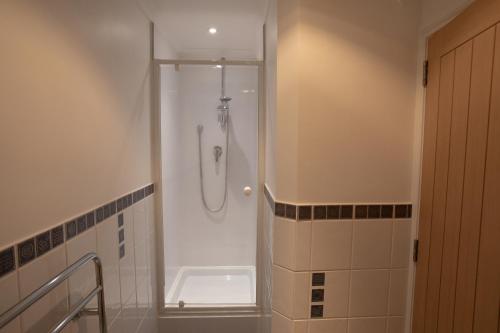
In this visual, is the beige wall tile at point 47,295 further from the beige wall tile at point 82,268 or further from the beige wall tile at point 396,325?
the beige wall tile at point 396,325

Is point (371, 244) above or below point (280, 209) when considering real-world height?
below

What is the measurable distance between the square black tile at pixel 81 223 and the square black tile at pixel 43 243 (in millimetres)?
142

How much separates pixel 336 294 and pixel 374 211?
373 millimetres

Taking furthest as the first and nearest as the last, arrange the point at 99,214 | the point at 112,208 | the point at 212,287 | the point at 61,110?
the point at 212,287 < the point at 112,208 < the point at 99,214 < the point at 61,110

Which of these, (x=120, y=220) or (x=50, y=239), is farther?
(x=120, y=220)

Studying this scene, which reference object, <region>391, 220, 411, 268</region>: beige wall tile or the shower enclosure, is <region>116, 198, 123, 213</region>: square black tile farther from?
<region>391, 220, 411, 268</region>: beige wall tile

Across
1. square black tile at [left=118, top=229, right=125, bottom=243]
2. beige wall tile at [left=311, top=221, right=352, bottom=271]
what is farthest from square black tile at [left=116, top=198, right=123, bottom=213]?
beige wall tile at [left=311, top=221, right=352, bottom=271]

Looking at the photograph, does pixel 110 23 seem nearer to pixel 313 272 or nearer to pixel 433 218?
pixel 313 272

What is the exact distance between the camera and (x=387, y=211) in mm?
1091

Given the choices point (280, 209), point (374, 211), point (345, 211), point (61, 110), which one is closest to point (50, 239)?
point (61, 110)

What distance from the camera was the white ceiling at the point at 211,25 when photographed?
1600 mm

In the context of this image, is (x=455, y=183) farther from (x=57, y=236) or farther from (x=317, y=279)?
(x=57, y=236)

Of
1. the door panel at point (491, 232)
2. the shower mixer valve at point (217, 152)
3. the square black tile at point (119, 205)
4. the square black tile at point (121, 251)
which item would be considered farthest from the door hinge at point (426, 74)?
the shower mixer valve at point (217, 152)

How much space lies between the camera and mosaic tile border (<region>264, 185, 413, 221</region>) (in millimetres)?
1065
